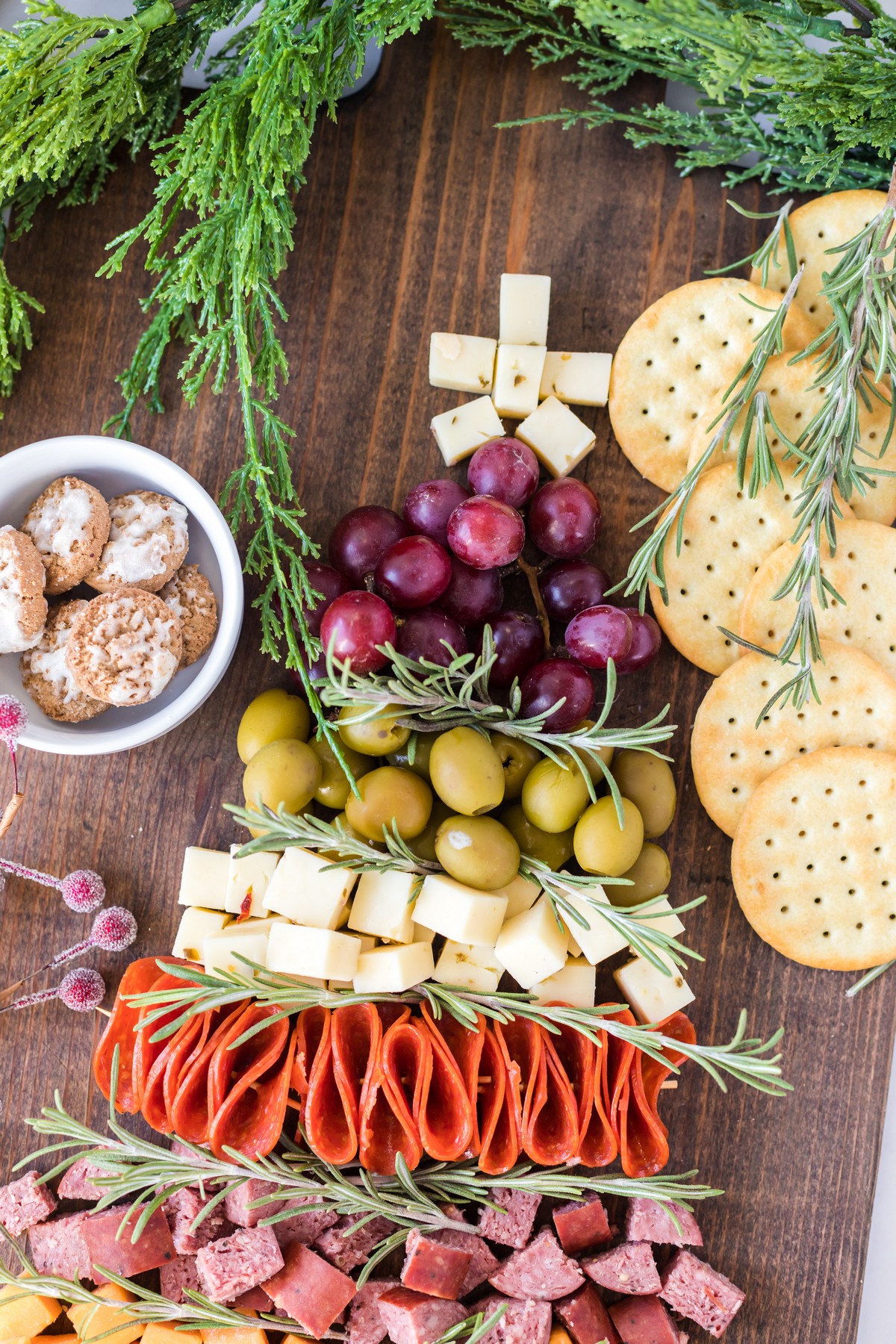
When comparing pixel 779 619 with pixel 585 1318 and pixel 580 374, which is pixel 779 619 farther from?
pixel 585 1318

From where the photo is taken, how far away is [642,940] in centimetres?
101

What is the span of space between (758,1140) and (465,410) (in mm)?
988

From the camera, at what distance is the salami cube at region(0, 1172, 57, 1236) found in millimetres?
1151

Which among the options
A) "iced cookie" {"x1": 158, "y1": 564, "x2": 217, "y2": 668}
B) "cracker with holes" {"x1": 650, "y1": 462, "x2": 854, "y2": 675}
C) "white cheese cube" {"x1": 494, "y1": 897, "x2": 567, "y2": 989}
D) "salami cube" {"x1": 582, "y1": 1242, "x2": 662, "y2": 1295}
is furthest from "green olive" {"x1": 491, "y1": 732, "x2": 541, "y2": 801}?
"salami cube" {"x1": 582, "y1": 1242, "x2": 662, "y2": 1295}

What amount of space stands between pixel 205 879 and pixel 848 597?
86 cm

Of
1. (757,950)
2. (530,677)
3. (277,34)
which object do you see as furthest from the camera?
(757,950)

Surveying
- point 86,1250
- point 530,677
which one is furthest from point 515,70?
point 86,1250

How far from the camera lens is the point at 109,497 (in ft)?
3.66

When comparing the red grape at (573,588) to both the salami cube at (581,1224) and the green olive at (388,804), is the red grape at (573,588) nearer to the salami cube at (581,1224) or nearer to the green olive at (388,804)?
the green olive at (388,804)

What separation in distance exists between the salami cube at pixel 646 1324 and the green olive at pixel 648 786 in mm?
568

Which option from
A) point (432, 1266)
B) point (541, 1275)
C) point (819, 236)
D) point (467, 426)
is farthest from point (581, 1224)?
point (819, 236)

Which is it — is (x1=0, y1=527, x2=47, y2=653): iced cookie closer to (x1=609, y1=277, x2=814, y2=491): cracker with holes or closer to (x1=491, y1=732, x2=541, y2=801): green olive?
(x1=491, y1=732, x2=541, y2=801): green olive

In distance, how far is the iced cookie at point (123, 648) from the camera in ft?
3.27

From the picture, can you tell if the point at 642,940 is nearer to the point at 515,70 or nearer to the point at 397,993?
the point at 397,993
